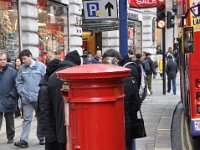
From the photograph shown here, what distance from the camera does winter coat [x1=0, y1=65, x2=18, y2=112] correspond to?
8484mm

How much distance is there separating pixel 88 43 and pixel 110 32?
2030 millimetres

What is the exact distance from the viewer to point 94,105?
401 cm

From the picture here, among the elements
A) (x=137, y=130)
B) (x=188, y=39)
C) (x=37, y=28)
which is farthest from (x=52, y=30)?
(x=137, y=130)

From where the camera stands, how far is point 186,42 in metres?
7.50

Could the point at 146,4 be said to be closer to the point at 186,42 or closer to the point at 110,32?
the point at 110,32

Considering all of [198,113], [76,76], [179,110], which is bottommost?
[179,110]

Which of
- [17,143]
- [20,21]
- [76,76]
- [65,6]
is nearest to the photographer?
[76,76]

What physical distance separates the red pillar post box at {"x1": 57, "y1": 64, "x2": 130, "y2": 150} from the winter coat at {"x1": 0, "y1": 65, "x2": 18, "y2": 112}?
4563 mm

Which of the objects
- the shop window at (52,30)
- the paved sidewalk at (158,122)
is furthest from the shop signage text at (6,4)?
the paved sidewalk at (158,122)

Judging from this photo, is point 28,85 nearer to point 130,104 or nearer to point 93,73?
point 130,104

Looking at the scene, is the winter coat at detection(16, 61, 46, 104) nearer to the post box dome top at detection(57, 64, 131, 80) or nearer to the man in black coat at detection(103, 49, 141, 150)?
the man in black coat at detection(103, 49, 141, 150)

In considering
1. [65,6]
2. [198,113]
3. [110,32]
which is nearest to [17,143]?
[198,113]

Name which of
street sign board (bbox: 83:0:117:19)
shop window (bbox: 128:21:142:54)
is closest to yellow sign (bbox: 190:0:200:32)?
street sign board (bbox: 83:0:117:19)

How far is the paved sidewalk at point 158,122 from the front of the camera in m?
8.09
